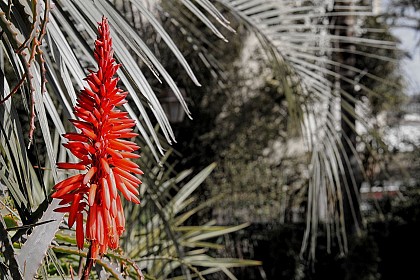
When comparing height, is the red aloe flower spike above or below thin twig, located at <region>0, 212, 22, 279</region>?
above

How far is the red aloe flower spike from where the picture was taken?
0.63m

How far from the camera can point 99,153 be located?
650mm

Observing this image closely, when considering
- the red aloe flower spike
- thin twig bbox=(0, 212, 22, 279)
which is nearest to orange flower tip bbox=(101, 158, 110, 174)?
the red aloe flower spike

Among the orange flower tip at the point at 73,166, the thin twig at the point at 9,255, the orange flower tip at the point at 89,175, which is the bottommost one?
the thin twig at the point at 9,255

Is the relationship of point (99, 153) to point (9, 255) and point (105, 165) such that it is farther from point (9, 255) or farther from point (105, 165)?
point (9, 255)

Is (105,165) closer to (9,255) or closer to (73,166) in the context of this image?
(73,166)

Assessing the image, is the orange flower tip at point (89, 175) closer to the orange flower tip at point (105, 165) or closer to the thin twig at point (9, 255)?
the orange flower tip at point (105, 165)

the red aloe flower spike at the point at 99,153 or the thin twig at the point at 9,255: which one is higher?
the red aloe flower spike at the point at 99,153

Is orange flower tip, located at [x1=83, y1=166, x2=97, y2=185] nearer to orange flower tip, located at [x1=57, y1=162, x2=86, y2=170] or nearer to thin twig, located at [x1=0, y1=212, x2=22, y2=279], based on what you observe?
orange flower tip, located at [x1=57, y1=162, x2=86, y2=170]

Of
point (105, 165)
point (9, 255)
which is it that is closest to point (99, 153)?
point (105, 165)

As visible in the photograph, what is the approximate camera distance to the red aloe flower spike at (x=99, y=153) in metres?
0.63

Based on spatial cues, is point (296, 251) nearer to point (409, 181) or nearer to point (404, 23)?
point (409, 181)

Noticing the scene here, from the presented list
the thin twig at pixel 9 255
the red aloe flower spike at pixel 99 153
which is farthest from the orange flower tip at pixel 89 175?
the thin twig at pixel 9 255

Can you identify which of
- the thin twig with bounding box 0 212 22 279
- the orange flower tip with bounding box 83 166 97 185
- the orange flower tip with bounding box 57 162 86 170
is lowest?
the thin twig with bounding box 0 212 22 279
